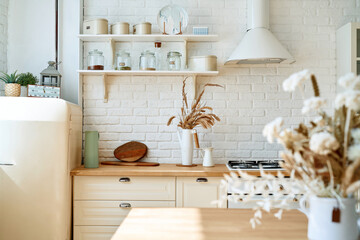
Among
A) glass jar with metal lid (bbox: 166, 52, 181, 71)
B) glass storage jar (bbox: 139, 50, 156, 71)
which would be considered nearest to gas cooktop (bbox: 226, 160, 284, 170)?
glass jar with metal lid (bbox: 166, 52, 181, 71)

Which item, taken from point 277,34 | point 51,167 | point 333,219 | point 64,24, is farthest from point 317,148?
point 64,24

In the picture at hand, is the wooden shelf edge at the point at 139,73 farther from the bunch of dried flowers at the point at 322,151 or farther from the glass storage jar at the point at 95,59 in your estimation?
the bunch of dried flowers at the point at 322,151

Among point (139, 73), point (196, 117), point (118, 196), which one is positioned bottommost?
point (118, 196)

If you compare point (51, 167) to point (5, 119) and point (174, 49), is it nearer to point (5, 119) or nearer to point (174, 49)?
point (5, 119)

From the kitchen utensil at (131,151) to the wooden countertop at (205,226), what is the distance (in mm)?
1711

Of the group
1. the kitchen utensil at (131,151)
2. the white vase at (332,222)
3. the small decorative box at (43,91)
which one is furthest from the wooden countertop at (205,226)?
the small decorative box at (43,91)

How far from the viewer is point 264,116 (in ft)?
11.5

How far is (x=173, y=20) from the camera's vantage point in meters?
3.32

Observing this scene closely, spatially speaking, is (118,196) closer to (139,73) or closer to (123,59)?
(139,73)

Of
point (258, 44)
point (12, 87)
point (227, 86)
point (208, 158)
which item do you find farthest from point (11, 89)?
point (258, 44)

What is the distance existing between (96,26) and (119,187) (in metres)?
1.50

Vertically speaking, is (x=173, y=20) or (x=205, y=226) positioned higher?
(x=173, y=20)

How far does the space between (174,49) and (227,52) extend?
526 mm

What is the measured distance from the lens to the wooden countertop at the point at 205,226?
132 cm
